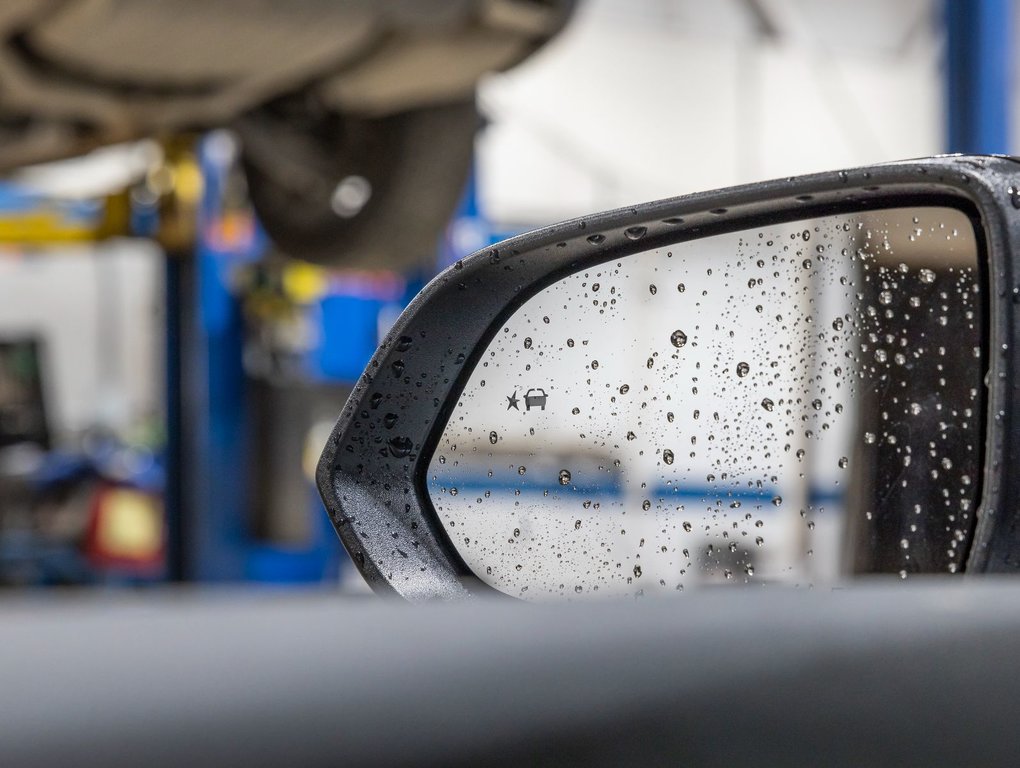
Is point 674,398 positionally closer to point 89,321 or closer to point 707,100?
point 89,321

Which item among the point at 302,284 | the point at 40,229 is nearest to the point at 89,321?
the point at 40,229

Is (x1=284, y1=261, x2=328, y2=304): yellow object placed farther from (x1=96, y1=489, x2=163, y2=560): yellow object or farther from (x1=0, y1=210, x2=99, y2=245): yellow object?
(x1=96, y1=489, x2=163, y2=560): yellow object

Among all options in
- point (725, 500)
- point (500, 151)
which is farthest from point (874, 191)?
point (500, 151)

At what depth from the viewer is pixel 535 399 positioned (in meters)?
0.79

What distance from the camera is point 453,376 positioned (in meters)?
0.79

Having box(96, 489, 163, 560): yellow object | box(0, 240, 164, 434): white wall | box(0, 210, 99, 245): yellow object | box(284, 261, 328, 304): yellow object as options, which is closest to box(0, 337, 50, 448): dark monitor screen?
box(96, 489, 163, 560): yellow object

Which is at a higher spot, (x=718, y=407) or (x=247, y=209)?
(x=247, y=209)

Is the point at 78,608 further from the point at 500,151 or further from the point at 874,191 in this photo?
the point at 500,151

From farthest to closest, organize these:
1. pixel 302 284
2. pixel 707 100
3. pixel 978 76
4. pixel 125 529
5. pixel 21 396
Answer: pixel 707 100 → pixel 21 396 → pixel 125 529 → pixel 302 284 → pixel 978 76

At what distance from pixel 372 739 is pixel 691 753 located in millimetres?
83

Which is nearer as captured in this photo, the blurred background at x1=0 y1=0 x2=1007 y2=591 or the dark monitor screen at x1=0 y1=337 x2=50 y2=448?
the blurred background at x1=0 y1=0 x2=1007 y2=591

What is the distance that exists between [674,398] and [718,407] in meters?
0.03

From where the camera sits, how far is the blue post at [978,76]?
2912mm

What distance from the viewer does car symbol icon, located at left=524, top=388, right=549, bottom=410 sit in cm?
78
